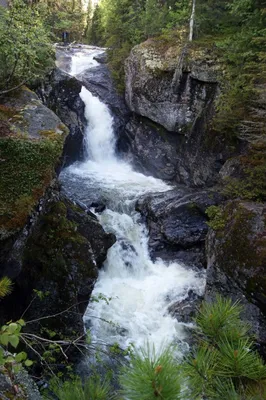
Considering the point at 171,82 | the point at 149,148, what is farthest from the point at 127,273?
the point at 171,82

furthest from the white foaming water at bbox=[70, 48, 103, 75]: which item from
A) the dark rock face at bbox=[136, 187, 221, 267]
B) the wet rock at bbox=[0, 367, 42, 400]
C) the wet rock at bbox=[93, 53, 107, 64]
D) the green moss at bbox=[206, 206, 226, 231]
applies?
the wet rock at bbox=[0, 367, 42, 400]

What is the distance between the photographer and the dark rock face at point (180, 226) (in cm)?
1153

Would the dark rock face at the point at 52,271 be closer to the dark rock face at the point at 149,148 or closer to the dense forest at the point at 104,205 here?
the dense forest at the point at 104,205

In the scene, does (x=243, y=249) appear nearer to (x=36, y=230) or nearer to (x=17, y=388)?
(x=36, y=230)

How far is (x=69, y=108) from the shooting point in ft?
54.1

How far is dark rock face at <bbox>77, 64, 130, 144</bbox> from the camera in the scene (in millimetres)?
18656

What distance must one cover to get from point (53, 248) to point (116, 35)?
704 inches

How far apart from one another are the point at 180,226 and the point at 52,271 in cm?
Answer: 617

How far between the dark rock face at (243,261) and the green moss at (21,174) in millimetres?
4804

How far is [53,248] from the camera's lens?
23.0 feet

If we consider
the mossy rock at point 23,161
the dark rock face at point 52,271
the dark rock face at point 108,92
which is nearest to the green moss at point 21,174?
the mossy rock at point 23,161

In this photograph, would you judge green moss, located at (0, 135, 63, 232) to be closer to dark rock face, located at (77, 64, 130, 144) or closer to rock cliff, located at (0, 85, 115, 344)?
rock cliff, located at (0, 85, 115, 344)

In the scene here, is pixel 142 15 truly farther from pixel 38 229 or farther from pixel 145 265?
pixel 38 229

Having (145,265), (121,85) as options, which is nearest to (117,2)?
(121,85)
